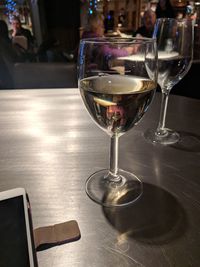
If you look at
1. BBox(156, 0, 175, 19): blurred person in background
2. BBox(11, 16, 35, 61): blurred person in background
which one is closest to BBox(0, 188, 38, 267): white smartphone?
BBox(11, 16, 35, 61): blurred person in background

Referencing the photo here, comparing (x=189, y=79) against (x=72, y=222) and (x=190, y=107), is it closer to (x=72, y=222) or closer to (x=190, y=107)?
(x=190, y=107)

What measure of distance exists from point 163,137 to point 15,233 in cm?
35

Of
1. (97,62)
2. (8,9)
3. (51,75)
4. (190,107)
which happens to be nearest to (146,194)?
(97,62)

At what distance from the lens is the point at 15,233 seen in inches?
10.1

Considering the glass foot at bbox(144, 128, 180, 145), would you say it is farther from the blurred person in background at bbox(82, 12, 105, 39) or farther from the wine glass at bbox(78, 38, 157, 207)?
the blurred person in background at bbox(82, 12, 105, 39)

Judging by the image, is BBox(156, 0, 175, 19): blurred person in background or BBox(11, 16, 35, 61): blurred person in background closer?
BBox(11, 16, 35, 61): blurred person in background

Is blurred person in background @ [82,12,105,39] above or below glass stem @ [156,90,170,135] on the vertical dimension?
below

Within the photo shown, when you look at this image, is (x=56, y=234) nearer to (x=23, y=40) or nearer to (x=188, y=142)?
(x=188, y=142)

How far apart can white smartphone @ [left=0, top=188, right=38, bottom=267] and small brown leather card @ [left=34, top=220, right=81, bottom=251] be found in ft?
0.09

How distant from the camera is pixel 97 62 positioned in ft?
1.17

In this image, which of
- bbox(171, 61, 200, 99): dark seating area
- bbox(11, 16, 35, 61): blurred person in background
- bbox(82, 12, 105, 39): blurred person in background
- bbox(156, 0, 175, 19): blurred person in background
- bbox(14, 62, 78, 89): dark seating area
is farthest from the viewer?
bbox(156, 0, 175, 19): blurred person in background

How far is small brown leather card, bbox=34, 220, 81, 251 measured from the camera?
29 centimetres

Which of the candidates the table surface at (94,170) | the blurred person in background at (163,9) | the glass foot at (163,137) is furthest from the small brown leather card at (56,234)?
the blurred person in background at (163,9)

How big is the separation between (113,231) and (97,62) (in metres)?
0.20
